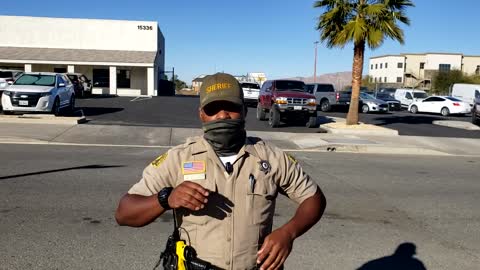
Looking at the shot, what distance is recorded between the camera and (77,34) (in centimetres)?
4056

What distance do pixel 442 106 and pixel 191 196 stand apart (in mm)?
32571

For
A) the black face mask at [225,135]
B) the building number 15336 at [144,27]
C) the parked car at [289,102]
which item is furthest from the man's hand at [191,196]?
the building number 15336 at [144,27]

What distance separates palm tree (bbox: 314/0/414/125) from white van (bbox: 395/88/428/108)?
17458 millimetres

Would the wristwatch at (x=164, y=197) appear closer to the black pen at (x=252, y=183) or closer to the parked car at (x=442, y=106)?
the black pen at (x=252, y=183)

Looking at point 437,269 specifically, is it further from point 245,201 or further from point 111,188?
point 111,188

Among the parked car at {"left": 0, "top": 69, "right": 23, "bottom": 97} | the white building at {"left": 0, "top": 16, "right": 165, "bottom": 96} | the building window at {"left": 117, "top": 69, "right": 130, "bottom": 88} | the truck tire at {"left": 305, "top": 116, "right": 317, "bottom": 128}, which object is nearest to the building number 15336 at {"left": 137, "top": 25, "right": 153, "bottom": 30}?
the white building at {"left": 0, "top": 16, "right": 165, "bottom": 96}

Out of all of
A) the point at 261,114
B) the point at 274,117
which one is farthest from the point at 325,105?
the point at 274,117

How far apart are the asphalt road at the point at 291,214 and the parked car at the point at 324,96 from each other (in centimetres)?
1949

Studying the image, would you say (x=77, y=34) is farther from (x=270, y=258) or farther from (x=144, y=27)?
(x=270, y=258)

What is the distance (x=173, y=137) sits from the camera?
14945 mm

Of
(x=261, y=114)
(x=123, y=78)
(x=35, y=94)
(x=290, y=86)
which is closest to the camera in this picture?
(x=35, y=94)

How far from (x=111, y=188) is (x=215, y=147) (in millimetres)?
5570

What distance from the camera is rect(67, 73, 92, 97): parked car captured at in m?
31.9

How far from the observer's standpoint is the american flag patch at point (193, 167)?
202 cm
